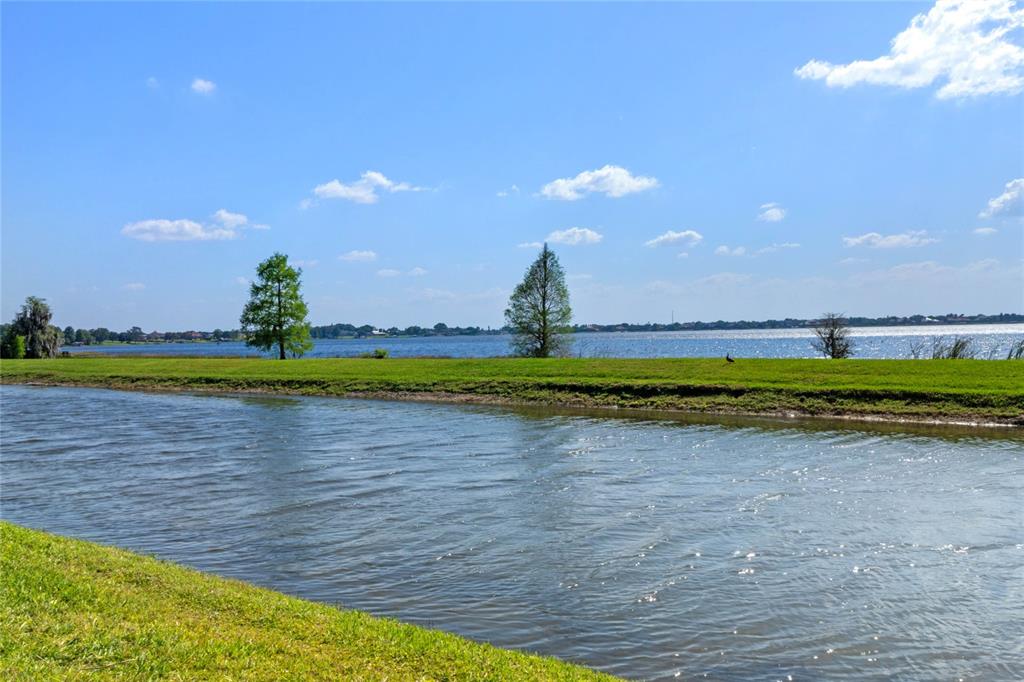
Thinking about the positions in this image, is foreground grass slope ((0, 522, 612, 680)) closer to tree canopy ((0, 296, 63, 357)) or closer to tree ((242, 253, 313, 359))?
tree ((242, 253, 313, 359))

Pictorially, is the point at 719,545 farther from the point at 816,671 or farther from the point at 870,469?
the point at 870,469

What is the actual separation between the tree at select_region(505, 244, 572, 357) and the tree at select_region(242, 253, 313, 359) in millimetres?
18336

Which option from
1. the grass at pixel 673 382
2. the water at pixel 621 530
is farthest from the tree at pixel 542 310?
the water at pixel 621 530

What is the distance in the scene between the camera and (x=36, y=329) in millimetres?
69188

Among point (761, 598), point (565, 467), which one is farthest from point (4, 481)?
point (761, 598)

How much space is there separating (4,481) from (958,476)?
19.7 metres

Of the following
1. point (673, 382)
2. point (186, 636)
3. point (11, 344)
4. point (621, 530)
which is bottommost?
point (621, 530)

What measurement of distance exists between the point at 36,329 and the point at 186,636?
77.1 metres

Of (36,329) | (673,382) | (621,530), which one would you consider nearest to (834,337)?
(673,382)

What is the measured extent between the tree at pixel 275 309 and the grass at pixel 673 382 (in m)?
13.2

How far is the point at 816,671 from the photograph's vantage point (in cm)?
646

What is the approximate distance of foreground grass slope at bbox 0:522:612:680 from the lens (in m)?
4.88

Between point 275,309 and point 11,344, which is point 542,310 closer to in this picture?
point 275,309

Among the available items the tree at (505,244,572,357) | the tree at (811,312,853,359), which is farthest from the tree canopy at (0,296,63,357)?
the tree at (811,312,853,359)
